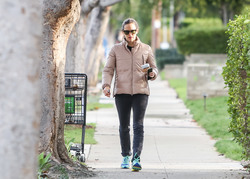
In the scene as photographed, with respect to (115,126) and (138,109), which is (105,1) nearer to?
(115,126)

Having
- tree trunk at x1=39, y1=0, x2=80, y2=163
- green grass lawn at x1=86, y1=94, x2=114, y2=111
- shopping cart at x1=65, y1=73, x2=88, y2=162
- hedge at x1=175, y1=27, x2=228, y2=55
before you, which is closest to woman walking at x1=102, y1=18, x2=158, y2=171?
tree trunk at x1=39, y1=0, x2=80, y2=163

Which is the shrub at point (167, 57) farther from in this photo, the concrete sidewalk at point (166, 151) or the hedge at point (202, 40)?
the concrete sidewalk at point (166, 151)

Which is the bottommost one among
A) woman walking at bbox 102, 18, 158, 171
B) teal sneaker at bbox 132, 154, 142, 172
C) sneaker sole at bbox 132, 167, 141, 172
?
sneaker sole at bbox 132, 167, 141, 172

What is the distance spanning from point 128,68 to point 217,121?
609 cm

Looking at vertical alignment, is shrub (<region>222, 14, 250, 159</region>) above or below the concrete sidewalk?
above

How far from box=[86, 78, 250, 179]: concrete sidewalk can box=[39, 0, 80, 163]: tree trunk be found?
718mm

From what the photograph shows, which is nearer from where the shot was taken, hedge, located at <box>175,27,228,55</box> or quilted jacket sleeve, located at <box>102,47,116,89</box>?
quilted jacket sleeve, located at <box>102,47,116,89</box>

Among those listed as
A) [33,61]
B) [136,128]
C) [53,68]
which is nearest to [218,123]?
[136,128]


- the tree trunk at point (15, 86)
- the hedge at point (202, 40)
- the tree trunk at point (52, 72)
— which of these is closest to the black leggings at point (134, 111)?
the tree trunk at point (52, 72)

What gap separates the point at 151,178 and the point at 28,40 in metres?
4.17

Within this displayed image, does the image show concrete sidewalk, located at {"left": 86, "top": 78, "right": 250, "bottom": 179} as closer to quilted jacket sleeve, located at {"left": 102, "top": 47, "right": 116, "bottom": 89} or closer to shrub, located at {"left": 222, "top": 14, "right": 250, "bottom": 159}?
shrub, located at {"left": 222, "top": 14, "right": 250, "bottom": 159}

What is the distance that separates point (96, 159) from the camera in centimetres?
909

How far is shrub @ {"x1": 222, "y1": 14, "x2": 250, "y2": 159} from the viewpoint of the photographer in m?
7.03

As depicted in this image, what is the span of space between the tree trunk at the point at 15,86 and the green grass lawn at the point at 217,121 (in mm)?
4796
